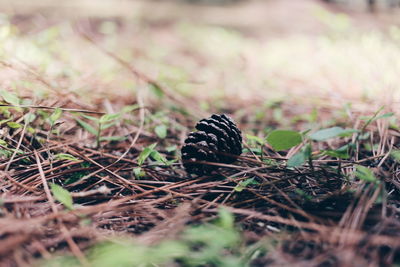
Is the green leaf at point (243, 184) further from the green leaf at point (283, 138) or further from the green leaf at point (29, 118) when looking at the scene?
the green leaf at point (29, 118)

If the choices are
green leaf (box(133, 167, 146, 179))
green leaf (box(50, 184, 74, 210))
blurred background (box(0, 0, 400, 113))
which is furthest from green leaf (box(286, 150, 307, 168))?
blurred background (box(0, 0, 400, 113))

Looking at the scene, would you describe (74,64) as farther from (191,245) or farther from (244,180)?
(191,245)

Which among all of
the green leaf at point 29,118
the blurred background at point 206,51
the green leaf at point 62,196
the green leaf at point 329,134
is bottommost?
the green leaf at point 62,196

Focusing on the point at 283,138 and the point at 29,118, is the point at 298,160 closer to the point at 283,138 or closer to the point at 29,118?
the point at 283,138

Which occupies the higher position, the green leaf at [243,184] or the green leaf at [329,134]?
the green leaf at [329,134]

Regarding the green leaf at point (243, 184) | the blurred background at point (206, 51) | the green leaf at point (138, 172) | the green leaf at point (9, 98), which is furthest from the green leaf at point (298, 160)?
the green leaf at point (9, 98)

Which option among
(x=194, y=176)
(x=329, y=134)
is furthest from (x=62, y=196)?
(x=329, y=134)

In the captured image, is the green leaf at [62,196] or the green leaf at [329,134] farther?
the green leaf at [329,134]
